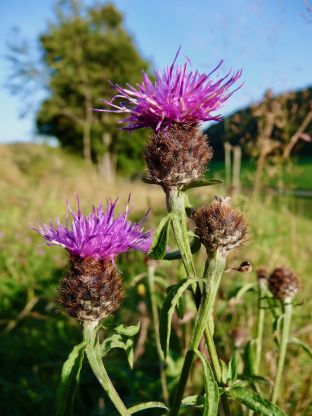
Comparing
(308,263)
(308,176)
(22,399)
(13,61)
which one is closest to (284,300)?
(22,399)

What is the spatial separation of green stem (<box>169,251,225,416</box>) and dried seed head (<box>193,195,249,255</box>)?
1.3 inches

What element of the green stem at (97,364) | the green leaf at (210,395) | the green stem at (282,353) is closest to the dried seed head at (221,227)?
the green leaf at (210,395)

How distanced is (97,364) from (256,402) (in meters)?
0.42

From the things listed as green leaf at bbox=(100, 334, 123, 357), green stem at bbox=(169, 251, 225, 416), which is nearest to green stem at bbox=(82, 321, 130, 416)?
green leaf at bbox=(100, 334, 123, 357)

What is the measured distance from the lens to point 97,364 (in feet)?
2.86

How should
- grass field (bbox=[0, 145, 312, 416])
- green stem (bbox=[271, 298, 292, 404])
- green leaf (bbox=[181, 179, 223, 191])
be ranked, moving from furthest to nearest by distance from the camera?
grass field (bbox=[0, 145, 312, 416])
green stem (bbox=[271, 298, 292, 404])
green leaf (bbox=[181, 179, 223, 191])

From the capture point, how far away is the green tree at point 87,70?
17.6m

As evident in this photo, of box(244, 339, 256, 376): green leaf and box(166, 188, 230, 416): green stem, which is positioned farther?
box(244, 339, 256, 376): green leaf

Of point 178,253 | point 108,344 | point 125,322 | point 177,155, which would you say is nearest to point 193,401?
point 108,344

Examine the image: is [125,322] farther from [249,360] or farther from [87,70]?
[87,70]

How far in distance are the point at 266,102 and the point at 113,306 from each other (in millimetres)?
2037

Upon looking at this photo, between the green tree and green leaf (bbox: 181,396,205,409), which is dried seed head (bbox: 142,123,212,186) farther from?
the green tree

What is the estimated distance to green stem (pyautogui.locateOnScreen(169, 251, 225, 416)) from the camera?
0.85m

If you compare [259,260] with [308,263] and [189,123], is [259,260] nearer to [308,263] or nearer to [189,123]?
[308,263]
